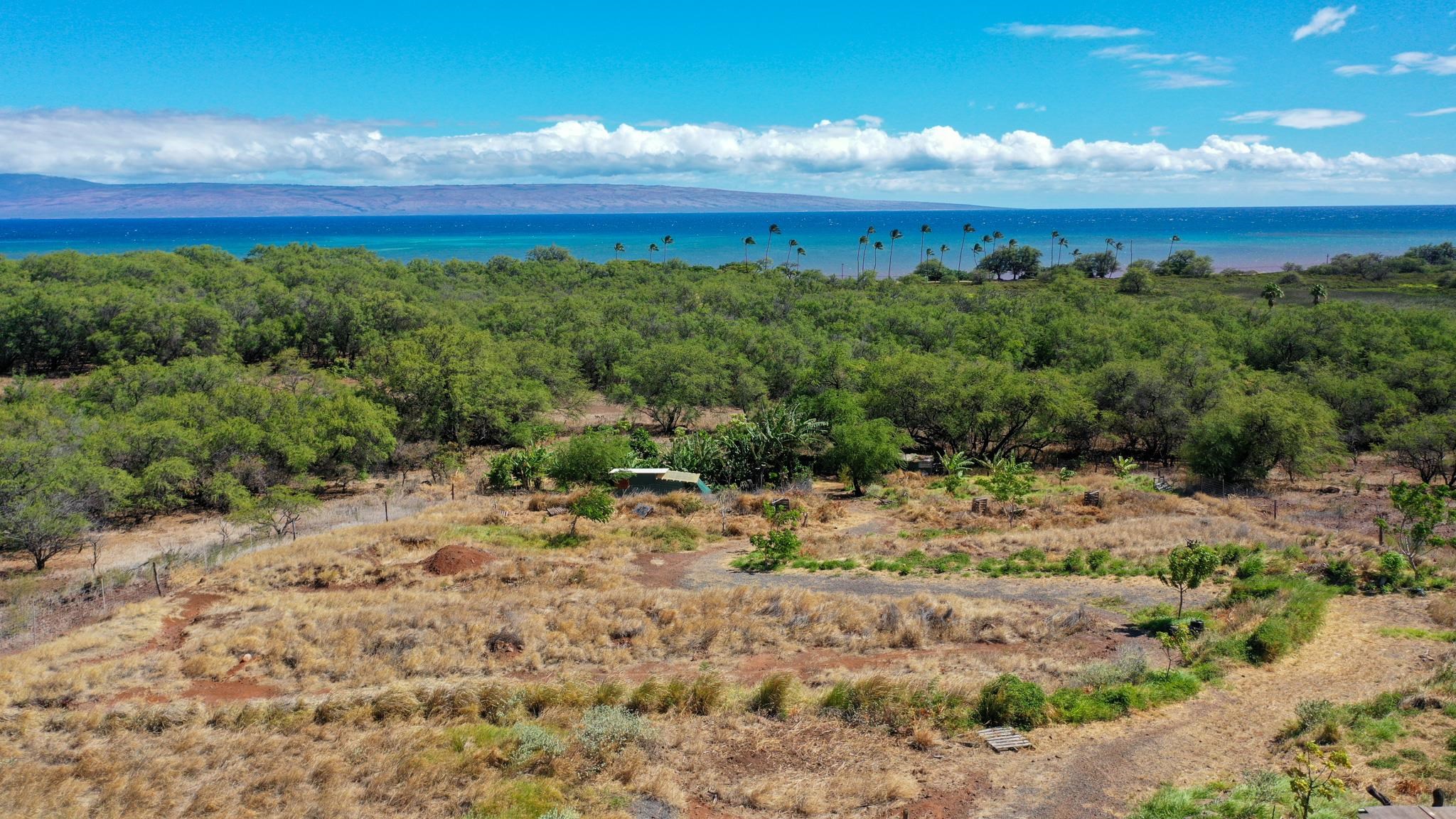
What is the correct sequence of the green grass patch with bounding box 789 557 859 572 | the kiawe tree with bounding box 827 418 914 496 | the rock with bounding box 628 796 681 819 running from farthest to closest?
the kiawe tree with bounding box 827 418 914 496 < the green grass patch with bounding box 789 557 859 572 < the rock with bounding box 628 796 681 819

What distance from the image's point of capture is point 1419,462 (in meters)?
34.2

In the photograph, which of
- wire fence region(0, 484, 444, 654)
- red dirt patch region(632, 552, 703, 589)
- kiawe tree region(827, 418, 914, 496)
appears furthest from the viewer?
kiawe tree region(827, 418, 914, 496)

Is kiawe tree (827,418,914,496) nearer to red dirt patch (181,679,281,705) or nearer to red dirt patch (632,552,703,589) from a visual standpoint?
red dirt patch (632,552,703,589)

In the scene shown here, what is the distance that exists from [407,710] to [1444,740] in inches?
672

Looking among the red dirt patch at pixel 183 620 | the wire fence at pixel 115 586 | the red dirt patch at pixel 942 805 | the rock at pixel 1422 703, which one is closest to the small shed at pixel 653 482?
the wire fence at pixel 115 586

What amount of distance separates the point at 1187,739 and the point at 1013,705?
272 centimetres

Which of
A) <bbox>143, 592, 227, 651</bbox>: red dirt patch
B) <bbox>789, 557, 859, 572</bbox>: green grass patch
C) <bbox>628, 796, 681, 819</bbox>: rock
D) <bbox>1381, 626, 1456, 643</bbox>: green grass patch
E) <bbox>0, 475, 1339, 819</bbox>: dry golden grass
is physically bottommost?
<bbox>143, 592, 227, 651</bbox>: red dirt patch

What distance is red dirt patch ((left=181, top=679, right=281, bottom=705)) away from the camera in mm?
15641

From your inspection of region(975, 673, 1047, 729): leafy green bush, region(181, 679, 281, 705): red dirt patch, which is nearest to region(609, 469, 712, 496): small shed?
region(181, 679, 281, 705): red dirt patch

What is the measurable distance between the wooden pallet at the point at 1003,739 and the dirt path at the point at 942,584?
7.44 m

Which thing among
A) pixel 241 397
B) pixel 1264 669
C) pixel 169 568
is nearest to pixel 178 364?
pixel 241 397

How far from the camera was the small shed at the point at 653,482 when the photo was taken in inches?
1325

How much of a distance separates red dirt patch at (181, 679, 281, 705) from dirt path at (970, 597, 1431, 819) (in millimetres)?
13325

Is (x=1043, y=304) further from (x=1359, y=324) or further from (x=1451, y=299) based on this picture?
→ (x=1451, y=299)
